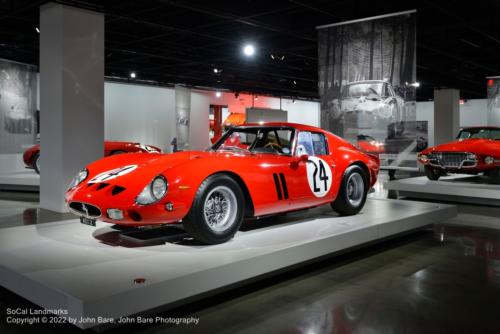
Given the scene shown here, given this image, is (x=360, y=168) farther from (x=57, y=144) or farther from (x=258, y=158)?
(x=57, y=144)

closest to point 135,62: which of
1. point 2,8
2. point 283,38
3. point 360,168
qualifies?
point 283,38

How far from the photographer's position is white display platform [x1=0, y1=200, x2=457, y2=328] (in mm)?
2807

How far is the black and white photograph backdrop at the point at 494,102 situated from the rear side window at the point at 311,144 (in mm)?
11319

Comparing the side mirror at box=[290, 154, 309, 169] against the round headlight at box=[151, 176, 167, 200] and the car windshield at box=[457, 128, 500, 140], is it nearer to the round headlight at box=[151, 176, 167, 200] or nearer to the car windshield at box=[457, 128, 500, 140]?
the round headlight at box=[151, 176, 167, 200]

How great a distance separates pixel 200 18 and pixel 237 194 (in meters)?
6.66

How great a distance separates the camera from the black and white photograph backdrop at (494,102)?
14422 mm

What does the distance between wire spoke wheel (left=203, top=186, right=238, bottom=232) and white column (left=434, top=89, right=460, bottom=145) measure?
17938mm

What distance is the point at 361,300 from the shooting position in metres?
3.57

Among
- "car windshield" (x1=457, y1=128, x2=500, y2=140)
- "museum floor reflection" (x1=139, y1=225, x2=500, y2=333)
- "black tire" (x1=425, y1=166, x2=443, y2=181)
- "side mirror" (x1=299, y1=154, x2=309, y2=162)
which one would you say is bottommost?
"museum floor reflection" (x1=139, y1=225, x2=500, y2=333)

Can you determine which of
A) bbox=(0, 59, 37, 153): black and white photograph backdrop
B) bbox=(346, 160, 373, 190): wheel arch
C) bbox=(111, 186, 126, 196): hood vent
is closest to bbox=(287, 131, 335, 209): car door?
bbox=(346, 160, 373, 190): wheel arch

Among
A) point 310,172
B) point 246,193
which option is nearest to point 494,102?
point 310,172

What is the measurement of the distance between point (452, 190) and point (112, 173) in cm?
645

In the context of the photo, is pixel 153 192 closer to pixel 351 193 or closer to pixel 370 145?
pixel 351 193

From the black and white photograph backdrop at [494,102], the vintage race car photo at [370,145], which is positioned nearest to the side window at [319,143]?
the vintage race car photo at [370,145]
